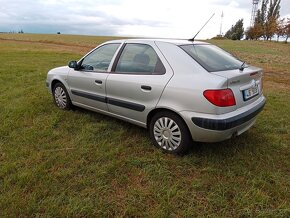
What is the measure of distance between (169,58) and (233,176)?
1.69m

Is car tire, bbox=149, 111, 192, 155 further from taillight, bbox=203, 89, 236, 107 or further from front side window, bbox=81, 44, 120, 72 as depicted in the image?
front side window, bbox=81, 44, 120, 72

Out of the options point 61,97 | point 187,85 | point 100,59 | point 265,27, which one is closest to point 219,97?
point 187,85

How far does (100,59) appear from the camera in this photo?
4.54 meters

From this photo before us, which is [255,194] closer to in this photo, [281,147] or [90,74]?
[281,147]

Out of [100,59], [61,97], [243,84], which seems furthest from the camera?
[61,97]

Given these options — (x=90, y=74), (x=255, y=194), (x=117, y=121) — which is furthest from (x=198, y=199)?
(x=90, y=74)

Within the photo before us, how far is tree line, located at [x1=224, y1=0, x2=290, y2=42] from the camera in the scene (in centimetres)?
6605

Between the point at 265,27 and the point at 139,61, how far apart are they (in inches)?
3051

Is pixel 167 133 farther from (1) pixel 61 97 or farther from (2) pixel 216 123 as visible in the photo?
(1) pixel 61 97

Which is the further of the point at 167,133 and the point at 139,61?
the point at 139,61

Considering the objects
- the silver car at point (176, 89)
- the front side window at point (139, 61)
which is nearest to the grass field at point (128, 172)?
the silver car at point (176, 89)

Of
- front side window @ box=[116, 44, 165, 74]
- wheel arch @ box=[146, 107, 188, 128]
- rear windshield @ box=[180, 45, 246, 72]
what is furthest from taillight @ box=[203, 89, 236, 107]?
front side window @ box=[116, 44, 165, 74]

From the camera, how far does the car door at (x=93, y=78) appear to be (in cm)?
430

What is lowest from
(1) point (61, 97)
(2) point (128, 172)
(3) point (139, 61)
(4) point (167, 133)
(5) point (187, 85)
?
(2) point (128, 172)
